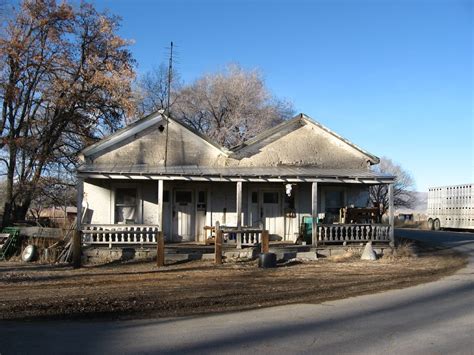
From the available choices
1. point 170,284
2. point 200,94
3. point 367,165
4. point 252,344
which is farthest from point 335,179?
point 200,94

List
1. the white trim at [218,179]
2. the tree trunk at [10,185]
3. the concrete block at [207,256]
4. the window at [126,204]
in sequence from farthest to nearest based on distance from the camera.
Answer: the tree trunk at [10,185] → the window at [126,204] → the white trim at [218,179] → the concrete block at [207,256]

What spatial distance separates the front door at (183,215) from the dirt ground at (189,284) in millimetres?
3566

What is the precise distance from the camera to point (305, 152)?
2127 cm

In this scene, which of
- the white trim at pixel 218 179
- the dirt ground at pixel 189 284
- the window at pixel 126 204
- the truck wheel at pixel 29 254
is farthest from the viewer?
the window at pixel 126 204

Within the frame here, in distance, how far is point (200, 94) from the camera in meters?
43.8

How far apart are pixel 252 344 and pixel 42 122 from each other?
849 inches

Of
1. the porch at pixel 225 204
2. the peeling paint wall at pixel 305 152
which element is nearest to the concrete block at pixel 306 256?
the porch at pixel 225 204

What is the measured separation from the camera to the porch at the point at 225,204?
1795cm

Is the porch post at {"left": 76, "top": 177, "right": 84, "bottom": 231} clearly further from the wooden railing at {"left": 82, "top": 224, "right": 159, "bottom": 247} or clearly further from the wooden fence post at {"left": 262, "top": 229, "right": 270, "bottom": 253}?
the wooden fence post at {"left": 262, "top": 229, "right": 270, "bottom": 253}

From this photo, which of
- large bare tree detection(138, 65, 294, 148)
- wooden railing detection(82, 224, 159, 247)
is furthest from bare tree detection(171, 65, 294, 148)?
wooden railing detection(82, 224, 159, 247)

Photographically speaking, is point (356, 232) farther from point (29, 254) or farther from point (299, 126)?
point (29, 254)

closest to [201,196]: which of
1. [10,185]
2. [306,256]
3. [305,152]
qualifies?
[305,152]

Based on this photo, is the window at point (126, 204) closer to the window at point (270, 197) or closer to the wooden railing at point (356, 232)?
the window at point (270, 197)

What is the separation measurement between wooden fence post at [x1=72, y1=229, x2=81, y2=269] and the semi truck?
85.2ft
